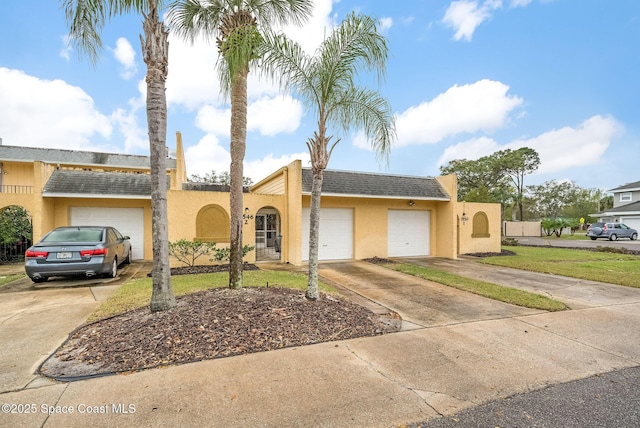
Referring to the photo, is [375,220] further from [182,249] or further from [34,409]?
[34,409]

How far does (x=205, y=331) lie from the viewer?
4.13 meters

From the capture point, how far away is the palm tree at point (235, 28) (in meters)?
5.95

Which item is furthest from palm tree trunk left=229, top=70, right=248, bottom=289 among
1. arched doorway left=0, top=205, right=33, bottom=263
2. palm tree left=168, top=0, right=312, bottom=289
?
arched doorway left=0, top=205, right=33, bottom=263

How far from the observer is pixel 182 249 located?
9953 mm

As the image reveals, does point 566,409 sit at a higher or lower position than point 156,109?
lower

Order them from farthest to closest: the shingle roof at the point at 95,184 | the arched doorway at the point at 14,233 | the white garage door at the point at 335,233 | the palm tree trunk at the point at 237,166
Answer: the white garage door at the point at 335,233 < the arched doorway at the point at 14,233 < the shingle roof at the point at 95,184 < the palm tree trunk at the point at 237,166

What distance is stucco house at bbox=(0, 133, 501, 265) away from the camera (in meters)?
11.2

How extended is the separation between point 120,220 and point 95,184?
67.9 inches

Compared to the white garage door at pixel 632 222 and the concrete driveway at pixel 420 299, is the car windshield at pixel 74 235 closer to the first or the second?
the concrete driveway at pixel 420 299

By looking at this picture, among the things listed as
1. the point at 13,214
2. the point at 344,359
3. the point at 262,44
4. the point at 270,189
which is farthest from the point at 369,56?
the point at 13,214

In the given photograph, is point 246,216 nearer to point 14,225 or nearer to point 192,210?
point 192,210

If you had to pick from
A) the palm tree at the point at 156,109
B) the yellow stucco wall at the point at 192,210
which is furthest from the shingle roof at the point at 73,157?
the palm tree at the point at 156,109

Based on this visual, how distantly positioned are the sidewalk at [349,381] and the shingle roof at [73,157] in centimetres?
1902

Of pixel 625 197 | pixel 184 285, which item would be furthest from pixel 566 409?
pixel 625 197
